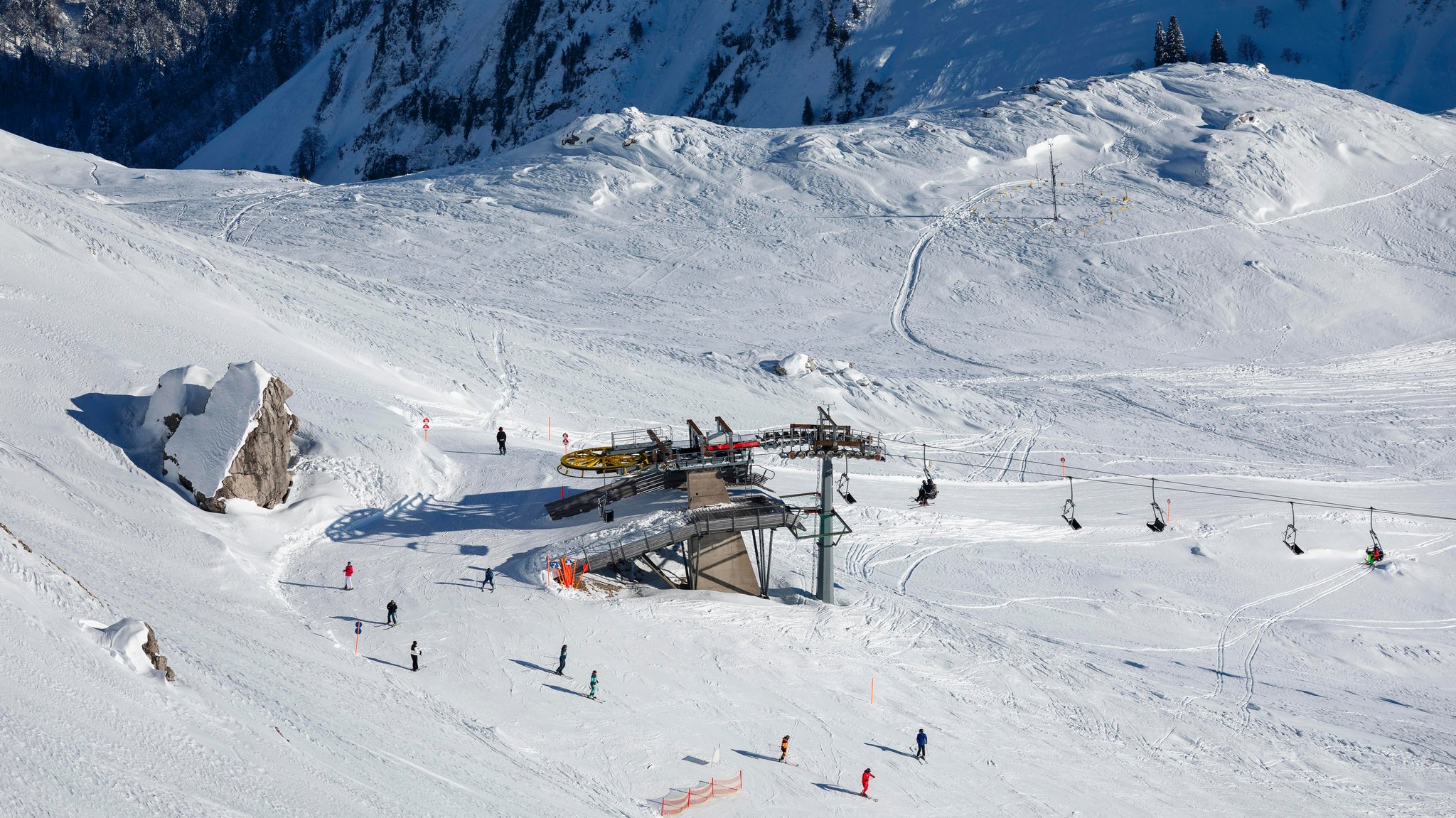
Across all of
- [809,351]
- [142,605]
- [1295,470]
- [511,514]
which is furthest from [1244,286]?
[142,605]

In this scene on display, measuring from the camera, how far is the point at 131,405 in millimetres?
32562

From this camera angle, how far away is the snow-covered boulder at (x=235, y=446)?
30.2m

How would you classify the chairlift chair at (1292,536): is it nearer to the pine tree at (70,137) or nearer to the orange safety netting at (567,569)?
the orange safety netting at (567,569)

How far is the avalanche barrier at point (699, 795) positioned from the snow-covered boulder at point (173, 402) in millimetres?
18193

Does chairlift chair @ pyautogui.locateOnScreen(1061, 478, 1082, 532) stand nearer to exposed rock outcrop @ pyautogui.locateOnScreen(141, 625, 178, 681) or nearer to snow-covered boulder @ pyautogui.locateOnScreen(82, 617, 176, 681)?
exposed rock outcrop @ pyautogui.locateOnScreen(141, 625, 178, 681)

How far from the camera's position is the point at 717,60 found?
11950 cm

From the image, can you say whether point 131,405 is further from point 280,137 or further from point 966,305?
point 280,137

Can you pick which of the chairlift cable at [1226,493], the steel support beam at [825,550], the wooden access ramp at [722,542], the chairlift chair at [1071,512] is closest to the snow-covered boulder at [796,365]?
the chairlift cable at [1226,493]

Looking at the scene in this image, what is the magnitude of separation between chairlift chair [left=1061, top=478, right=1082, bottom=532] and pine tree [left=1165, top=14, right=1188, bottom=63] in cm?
6194

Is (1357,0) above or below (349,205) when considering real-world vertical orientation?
above

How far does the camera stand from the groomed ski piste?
69.9ft

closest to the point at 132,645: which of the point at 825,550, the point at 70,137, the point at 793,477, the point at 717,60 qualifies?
the point at 825,550

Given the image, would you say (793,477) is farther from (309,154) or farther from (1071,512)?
(309,154)

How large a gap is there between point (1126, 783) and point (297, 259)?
51.5m
